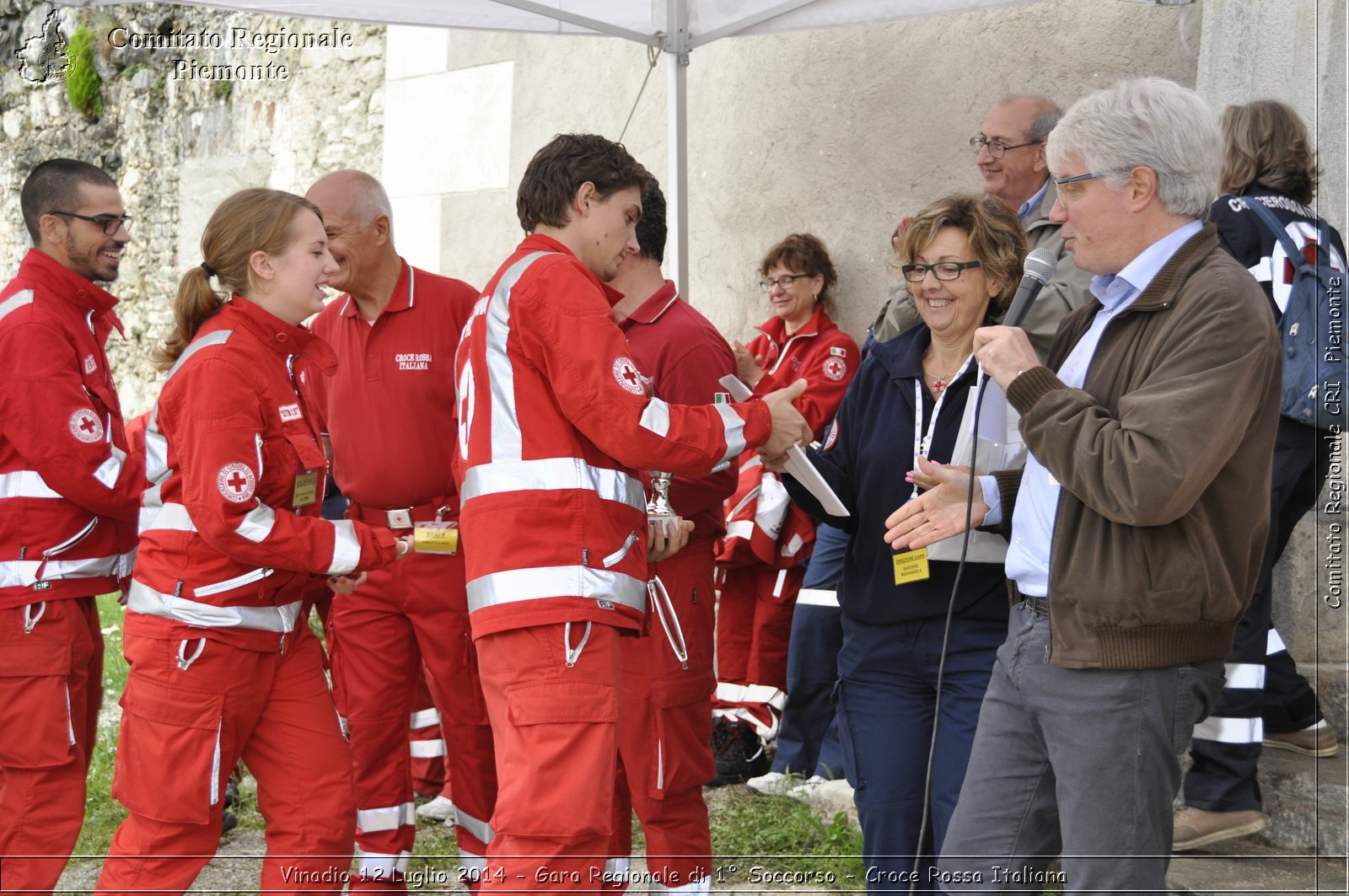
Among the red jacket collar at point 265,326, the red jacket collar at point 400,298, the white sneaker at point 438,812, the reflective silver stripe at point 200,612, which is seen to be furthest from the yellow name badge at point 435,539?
the white sneaker at point 438,812

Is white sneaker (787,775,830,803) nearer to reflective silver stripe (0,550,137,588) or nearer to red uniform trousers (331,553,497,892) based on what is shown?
red uniform trousers (331,553,497,892)

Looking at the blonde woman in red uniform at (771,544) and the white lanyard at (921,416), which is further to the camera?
the blonde woman in red uniform at (771,544)

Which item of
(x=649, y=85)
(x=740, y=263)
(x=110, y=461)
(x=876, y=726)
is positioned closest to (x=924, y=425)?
(x=876, y=726)

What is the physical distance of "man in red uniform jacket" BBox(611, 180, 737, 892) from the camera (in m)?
3.71

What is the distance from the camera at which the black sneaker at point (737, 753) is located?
17.8ft

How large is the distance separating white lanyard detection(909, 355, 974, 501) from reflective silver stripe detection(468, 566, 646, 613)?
2.79 feet

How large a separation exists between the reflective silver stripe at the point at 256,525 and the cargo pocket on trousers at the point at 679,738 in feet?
3.91

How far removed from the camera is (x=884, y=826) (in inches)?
131

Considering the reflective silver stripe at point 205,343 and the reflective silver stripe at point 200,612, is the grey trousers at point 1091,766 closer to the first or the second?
the reflective silver stripe at point 200,612

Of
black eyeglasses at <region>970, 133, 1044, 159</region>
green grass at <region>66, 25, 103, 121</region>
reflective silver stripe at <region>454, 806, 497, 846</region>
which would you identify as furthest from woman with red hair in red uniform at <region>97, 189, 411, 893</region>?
green grass at <region>66, 25, 103, 121</region>

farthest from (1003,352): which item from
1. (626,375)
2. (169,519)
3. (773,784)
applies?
(773,784)

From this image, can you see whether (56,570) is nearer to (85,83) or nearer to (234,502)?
(234,502)

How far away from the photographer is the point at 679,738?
3762 mm

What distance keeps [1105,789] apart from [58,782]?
303 cm
